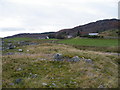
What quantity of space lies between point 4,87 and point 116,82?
7884mm

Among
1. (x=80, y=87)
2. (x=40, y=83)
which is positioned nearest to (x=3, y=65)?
(x=40, y=83)

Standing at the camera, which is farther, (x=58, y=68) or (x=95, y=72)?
(x=58, y=68)

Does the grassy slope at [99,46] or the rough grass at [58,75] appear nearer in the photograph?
the rough grass at [58,75]

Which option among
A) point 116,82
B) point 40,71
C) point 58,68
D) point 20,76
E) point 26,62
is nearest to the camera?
point 116,82

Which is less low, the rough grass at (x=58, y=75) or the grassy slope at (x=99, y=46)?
the grassy slope at (x=99, y=46)

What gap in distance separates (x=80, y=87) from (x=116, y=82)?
3105mm

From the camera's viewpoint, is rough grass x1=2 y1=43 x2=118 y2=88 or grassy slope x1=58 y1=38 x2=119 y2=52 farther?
grassy slope x1=58 y1=38 x2=119 y2=52

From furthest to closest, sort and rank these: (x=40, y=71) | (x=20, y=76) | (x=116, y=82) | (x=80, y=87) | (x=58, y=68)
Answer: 1. (x=58, y=68)
2. (x=40, y=71)
3. (x=20, y=76)
4. (x=116, y=82)
5. (x=80, y=87)

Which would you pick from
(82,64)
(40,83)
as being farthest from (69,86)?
(82,64)

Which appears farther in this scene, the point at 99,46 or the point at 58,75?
the point at 99,46

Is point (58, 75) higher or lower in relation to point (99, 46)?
lower

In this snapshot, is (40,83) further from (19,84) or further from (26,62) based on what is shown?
(26,62)

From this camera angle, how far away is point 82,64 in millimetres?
14422

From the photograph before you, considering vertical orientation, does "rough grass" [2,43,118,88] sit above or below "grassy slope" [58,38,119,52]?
below
